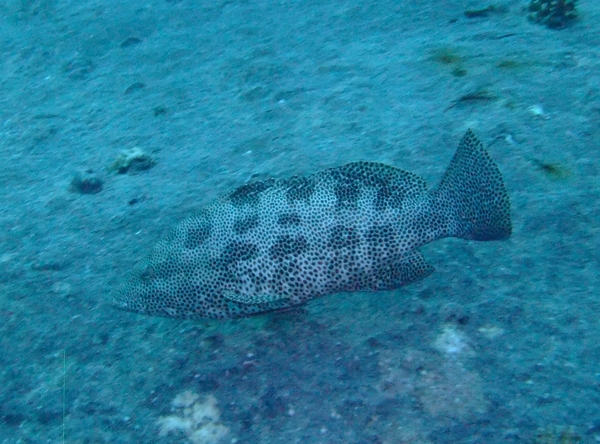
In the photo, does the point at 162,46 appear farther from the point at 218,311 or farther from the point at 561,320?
the point at 561,320

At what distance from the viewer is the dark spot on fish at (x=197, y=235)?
3760mm

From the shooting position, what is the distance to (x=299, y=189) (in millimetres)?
3646

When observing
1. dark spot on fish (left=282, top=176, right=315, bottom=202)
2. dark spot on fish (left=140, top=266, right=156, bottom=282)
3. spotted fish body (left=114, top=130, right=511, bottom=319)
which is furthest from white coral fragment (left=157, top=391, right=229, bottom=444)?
dark spot on fish (left=282, top=176, right=315, bottom=202)

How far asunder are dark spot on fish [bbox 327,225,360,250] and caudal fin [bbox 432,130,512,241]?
25.1 inches

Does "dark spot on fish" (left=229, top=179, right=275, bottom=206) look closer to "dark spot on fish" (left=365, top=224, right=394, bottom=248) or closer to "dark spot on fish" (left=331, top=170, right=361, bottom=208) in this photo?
"dark spot on fish" (left=331, top=170, right=361, bottom=208)

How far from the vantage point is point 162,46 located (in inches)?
434

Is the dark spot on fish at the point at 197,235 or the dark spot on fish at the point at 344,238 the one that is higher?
the dark spot on fish at the point at 197,235

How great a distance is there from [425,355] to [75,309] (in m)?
3.25

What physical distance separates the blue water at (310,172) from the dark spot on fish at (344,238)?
0.70 m

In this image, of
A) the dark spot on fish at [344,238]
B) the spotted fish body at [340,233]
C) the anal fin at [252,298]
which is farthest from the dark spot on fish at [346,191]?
the anal fin at [252,298]

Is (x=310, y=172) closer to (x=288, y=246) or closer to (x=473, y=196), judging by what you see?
(x=288, y=246)

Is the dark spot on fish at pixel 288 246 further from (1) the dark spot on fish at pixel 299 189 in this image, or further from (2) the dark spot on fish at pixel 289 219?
(1) the dark spot on fish at pixel 299 189

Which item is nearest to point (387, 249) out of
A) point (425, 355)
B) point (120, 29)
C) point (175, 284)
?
point (425, 355)

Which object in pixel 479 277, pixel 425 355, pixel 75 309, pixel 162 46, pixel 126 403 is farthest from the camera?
pixel 162 46
